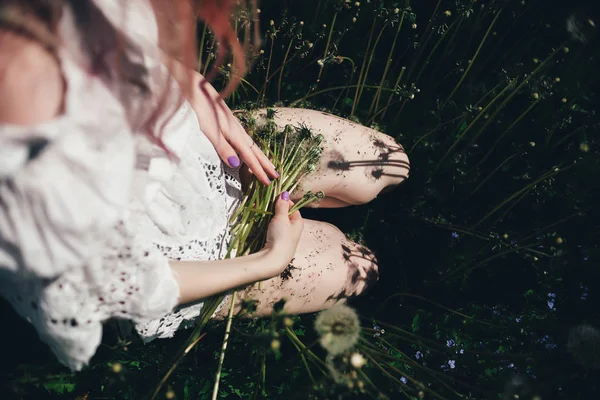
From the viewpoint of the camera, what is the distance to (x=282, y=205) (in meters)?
1.42

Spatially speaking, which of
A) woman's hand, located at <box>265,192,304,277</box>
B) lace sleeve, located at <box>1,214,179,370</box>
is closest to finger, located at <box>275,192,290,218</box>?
woman's hand, located at <box>265,192,304,277</box>

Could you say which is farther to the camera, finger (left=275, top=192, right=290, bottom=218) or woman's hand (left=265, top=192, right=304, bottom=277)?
finger (left=275, top=192, right=290, bottom=218)

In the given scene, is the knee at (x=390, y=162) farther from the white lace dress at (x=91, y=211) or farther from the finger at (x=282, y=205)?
the white lace dress at (x=91, y=211)

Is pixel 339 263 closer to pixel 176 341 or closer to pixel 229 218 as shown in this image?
pixel 229 218

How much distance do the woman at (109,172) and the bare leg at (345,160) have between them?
0.35 m

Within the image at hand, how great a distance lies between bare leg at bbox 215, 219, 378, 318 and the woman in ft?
0.59

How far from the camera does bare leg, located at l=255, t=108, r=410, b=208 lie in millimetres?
1603

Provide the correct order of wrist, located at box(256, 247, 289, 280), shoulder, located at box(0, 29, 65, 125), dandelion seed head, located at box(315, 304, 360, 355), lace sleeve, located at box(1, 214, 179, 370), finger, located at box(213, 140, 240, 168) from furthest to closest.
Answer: finger, located at box(213, 140, 240, 168) → wrist, located at box(256, 247, 289, 280) → dandelion seed head, located at box(315, 304, 360, 355) → lace sleeve, located at box(1, 214, 179, 370) → shoulder, located at box(0, 29, 65, 125)

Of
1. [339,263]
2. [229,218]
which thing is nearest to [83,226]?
[229,218]

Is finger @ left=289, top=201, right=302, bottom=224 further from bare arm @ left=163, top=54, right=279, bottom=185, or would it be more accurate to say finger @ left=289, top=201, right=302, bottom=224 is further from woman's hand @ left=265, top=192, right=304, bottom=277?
bare arm @ left=163, top=54, right=279, bottom=185

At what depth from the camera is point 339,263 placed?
1577mm

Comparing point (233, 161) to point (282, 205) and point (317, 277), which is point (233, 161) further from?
point (317, 277)

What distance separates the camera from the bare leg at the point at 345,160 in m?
1.60

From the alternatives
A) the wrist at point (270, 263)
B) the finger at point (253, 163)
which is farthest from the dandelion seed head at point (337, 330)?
the finger at point (253, 163)
